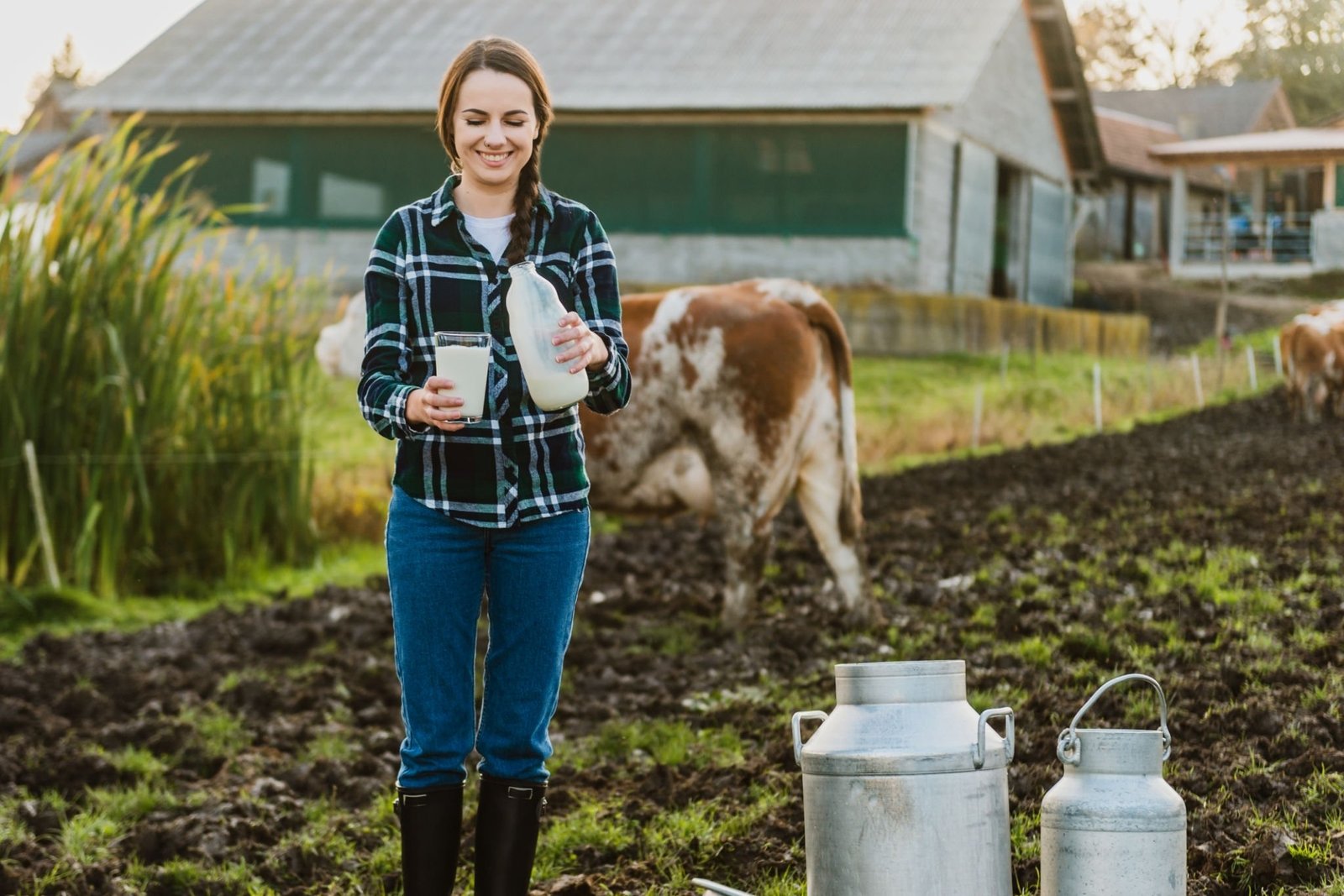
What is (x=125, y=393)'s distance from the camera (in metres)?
8.62

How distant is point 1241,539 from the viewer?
8.38 meters

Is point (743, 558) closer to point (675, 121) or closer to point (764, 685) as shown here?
point (764, 685)

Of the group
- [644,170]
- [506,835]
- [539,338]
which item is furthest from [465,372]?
[644,170]

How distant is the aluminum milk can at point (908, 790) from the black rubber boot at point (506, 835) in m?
0.57

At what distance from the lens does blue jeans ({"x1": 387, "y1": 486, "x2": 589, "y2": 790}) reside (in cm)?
313

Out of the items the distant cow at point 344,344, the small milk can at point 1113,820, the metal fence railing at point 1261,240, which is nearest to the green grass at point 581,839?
the small milk can at point 1113,820

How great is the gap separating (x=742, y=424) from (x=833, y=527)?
1.93ft

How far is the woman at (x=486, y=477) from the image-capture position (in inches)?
122

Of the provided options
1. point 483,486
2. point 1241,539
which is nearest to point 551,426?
point 483,486

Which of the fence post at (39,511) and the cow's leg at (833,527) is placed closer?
the cow's leg at (833,527)

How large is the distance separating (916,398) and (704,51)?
7821 millimetres

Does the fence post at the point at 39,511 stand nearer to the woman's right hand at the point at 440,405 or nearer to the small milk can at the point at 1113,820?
the woman's right hand at the point at 440,405

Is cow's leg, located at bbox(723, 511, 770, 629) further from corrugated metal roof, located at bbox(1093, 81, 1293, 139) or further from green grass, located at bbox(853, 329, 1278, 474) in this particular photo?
corrugated metal roof, located at bbox(1093, 81, 1293, 139)

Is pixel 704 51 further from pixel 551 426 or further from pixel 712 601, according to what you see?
pixel 551 426
